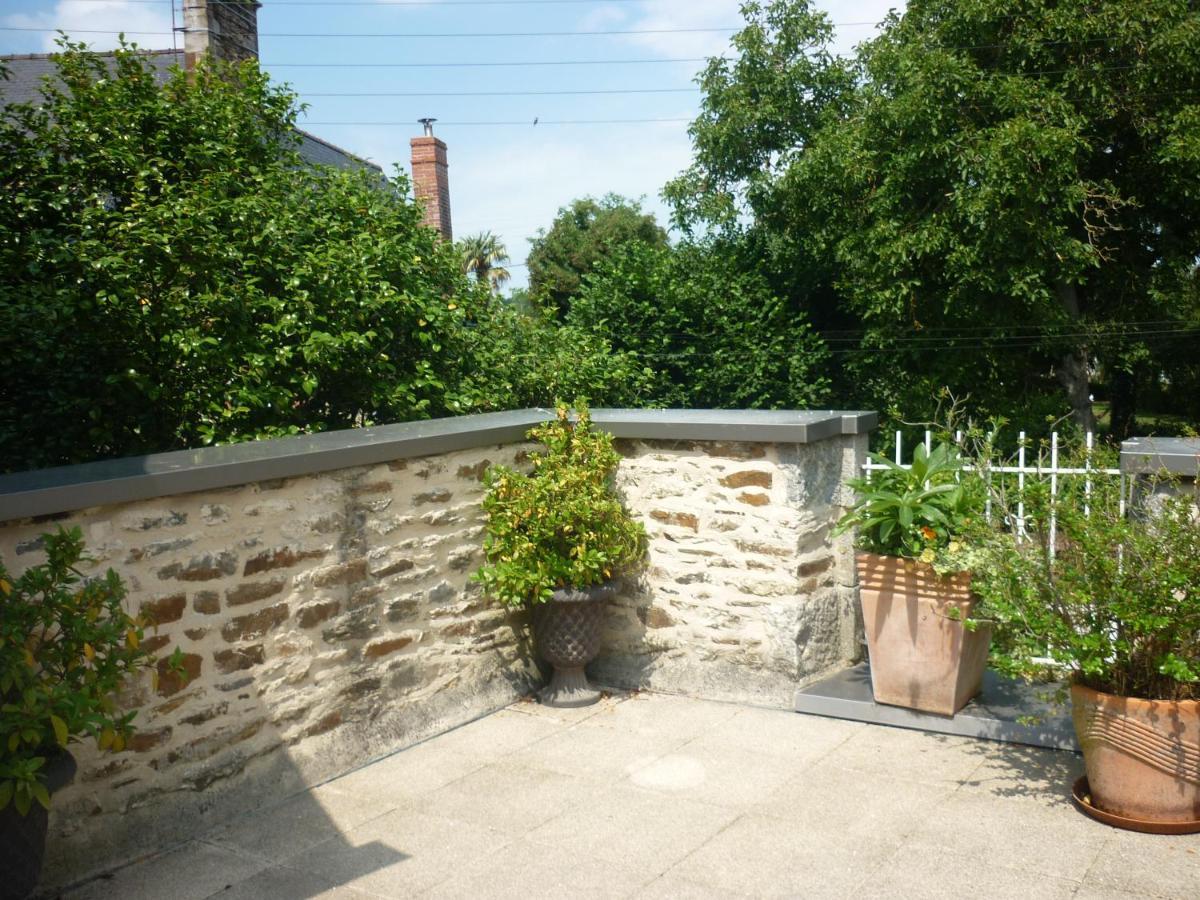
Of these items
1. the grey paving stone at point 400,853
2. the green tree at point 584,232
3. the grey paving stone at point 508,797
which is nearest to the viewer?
the grey paving stone at point 400,853

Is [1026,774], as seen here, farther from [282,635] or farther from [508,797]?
[282,635]

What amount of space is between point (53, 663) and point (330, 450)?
1404 mm

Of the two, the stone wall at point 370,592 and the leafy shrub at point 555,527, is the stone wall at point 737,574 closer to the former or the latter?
the stone wall at point 370,592

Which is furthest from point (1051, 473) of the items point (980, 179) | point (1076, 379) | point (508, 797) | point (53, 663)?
point (1076, 379)

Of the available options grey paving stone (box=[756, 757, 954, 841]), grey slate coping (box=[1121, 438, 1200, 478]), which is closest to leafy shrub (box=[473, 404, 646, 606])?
grey paving stone (box=[756, 757, 954, 841])

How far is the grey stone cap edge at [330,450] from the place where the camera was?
335cm

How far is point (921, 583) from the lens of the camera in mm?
4469

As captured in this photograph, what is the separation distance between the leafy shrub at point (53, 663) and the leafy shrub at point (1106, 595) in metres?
2.82

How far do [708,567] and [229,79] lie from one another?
17.3 feet

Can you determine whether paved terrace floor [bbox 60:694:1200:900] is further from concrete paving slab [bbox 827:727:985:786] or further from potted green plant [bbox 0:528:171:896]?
potted green plant [bbox 0:528:171:896]

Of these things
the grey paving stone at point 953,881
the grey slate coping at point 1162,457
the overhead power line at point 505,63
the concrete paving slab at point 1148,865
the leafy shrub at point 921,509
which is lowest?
the grey paving stone at point 953,881

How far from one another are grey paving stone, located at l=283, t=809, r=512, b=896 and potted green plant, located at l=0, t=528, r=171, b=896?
0.81 m

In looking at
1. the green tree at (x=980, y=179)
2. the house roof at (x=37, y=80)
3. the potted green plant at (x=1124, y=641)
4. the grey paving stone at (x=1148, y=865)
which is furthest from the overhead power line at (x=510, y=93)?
the grey paving stone at (x=1148, y=865)

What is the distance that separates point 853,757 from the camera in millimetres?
4340
